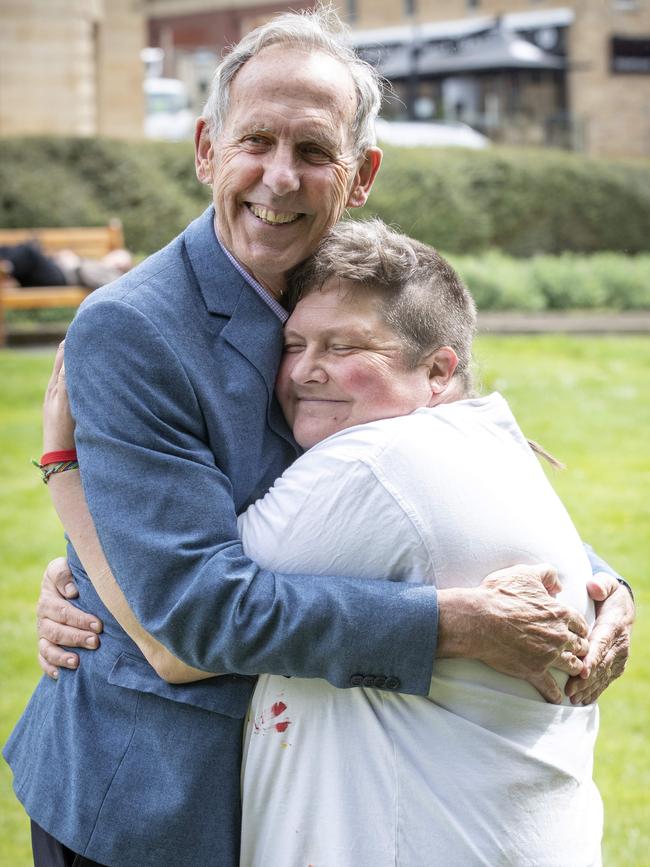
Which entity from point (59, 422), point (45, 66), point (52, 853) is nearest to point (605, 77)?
point (45, 66)

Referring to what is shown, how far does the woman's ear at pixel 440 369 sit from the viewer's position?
7.80ft

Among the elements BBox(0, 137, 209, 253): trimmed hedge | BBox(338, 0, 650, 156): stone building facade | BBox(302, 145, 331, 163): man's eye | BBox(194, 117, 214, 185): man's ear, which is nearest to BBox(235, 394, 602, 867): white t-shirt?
BBox(302, 145, 331, 163): man's eye

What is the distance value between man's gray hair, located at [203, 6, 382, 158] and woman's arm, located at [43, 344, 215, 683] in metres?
0.62

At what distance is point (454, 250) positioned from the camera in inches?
728

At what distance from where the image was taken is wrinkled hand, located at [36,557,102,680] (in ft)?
7.70

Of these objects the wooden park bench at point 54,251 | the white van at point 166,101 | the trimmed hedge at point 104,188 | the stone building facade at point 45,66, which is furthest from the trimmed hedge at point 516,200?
the white van at point 166,101

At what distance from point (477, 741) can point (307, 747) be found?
0.32 metres

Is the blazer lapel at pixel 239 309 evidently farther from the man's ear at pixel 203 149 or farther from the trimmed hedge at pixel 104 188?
the trimmed hedge at pixel 104 188

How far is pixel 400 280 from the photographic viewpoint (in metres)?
2.34

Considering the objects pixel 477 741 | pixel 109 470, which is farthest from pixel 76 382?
pixel 477 741

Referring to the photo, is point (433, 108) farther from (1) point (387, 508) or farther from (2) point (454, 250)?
(1) point (387, 508)

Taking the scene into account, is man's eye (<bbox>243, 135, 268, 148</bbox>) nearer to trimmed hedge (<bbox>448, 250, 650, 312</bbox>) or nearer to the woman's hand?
the woman's hand

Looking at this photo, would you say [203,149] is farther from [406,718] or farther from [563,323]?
[563,323]

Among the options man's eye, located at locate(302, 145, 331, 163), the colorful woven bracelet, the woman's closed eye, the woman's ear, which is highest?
man's eye, located at locate(302, 145, 331, 163)
